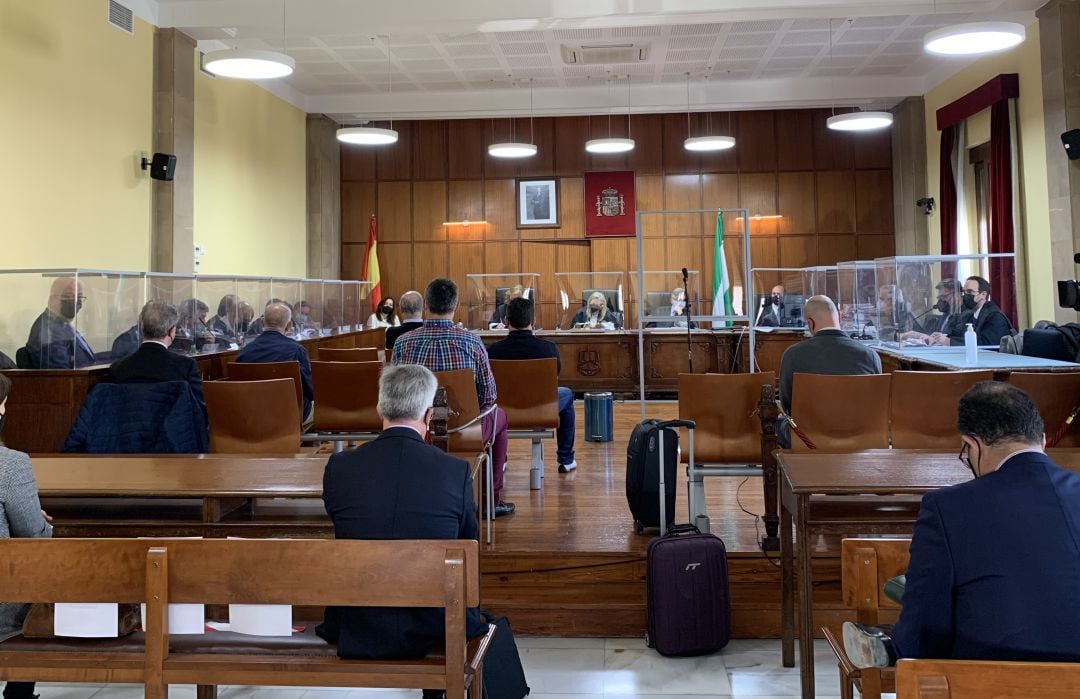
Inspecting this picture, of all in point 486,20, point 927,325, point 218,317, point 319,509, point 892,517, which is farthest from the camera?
point 486,20

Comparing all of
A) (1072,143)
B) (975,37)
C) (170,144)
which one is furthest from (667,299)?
(170,144)

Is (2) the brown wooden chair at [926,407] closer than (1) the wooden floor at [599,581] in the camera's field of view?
No

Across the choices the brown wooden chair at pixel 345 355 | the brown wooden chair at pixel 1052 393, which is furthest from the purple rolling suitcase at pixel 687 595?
the brown wooden chair at pixel 345 355

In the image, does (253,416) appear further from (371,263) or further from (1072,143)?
(371,263)

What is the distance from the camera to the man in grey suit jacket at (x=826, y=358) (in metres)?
3.91

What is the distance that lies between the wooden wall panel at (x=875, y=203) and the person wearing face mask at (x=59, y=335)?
37.1 ft

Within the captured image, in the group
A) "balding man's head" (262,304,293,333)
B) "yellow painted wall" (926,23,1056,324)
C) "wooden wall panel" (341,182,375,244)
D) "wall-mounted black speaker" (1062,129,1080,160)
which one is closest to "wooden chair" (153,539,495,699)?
"balding man's head" (262,304,293,333)

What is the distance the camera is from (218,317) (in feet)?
20.9

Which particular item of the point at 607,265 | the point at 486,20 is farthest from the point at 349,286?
the point at 607,265

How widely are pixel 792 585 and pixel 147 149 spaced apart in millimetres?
7647

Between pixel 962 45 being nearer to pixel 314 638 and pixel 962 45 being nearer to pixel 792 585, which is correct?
pixel 792 585

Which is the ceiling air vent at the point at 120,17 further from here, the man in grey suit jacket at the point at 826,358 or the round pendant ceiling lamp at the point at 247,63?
the man in grey suit jacket at the point at 826,358

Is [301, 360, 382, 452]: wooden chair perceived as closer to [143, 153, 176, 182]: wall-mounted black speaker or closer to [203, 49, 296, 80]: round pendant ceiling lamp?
[203, 49, 296, 80]: round pendant ceiling lamp

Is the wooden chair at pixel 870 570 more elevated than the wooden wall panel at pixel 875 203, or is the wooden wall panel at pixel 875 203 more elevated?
the wooden wall panel at pixel 875 203
